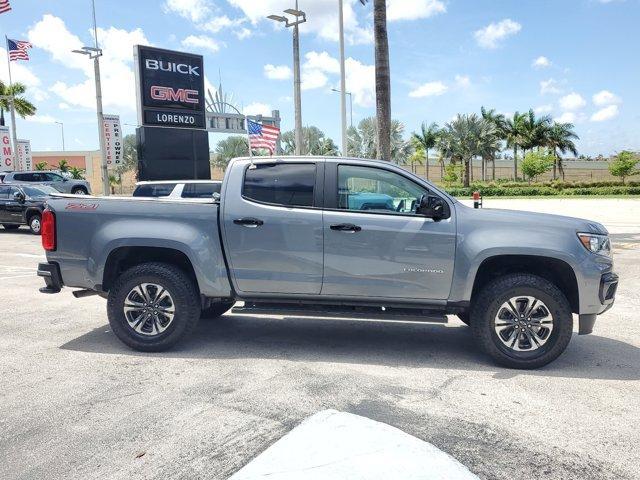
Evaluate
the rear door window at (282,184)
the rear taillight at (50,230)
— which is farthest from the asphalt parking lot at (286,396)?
the rear door window at (282,184)

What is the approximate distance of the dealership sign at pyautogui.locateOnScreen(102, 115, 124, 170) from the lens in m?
28.5

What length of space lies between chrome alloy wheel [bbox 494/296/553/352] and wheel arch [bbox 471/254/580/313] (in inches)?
13.2

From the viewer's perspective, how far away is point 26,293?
28.0 ft

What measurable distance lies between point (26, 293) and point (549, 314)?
7.71 m

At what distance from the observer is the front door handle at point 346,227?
16.4 ft

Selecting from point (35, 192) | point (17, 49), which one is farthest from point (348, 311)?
point (17, 49)

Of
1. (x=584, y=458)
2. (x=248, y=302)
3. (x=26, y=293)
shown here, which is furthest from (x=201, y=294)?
(x=26, y=293)

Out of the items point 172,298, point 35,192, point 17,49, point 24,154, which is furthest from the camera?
point 24,154

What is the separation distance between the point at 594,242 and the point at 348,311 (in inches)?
92.1

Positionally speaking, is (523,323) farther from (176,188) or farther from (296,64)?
(296,64)

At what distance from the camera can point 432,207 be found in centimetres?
491

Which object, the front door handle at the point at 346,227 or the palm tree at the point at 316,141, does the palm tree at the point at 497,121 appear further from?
Result: the front door handle at the point at 346,227

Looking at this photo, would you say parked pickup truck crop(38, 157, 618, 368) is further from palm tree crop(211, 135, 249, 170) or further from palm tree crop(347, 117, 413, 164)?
palm tree crop(211, 135, 249, 170)

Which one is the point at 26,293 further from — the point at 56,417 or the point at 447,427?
the point at 447,427
